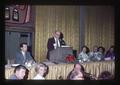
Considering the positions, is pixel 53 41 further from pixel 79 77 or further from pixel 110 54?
pixel 110 54

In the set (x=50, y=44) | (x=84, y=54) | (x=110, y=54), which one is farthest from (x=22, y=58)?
(x=110, y=54)

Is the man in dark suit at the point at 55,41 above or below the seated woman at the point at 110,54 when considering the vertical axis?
above

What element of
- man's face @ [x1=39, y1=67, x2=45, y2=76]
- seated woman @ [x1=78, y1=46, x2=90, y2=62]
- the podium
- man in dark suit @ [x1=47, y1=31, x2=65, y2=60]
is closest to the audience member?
seated woman @ [x1=78, y1=46, x2=90, y2=62]

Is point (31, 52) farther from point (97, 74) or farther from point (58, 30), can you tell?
point (97, 74)

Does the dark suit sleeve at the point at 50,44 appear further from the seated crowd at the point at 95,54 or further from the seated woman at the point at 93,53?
the seated woman at the point at 93,53

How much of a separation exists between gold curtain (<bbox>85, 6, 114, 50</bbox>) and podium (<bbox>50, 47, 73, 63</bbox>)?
0.31 metres

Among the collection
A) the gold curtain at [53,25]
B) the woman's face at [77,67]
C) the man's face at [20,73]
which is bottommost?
the man's face at [20,73]

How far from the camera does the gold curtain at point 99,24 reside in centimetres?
701

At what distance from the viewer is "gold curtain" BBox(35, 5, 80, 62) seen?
6.94 metres

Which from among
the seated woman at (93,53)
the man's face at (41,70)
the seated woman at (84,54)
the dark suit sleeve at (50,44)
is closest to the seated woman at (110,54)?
the seated woman at (93,53)

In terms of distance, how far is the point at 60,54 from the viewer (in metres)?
6.98

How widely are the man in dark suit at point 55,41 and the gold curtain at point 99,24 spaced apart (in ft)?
1.26

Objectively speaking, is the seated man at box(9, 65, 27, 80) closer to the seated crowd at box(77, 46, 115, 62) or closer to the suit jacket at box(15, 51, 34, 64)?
the suit jacket at box(15, 51, 34, 64)

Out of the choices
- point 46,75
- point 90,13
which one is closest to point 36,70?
point 46,75
